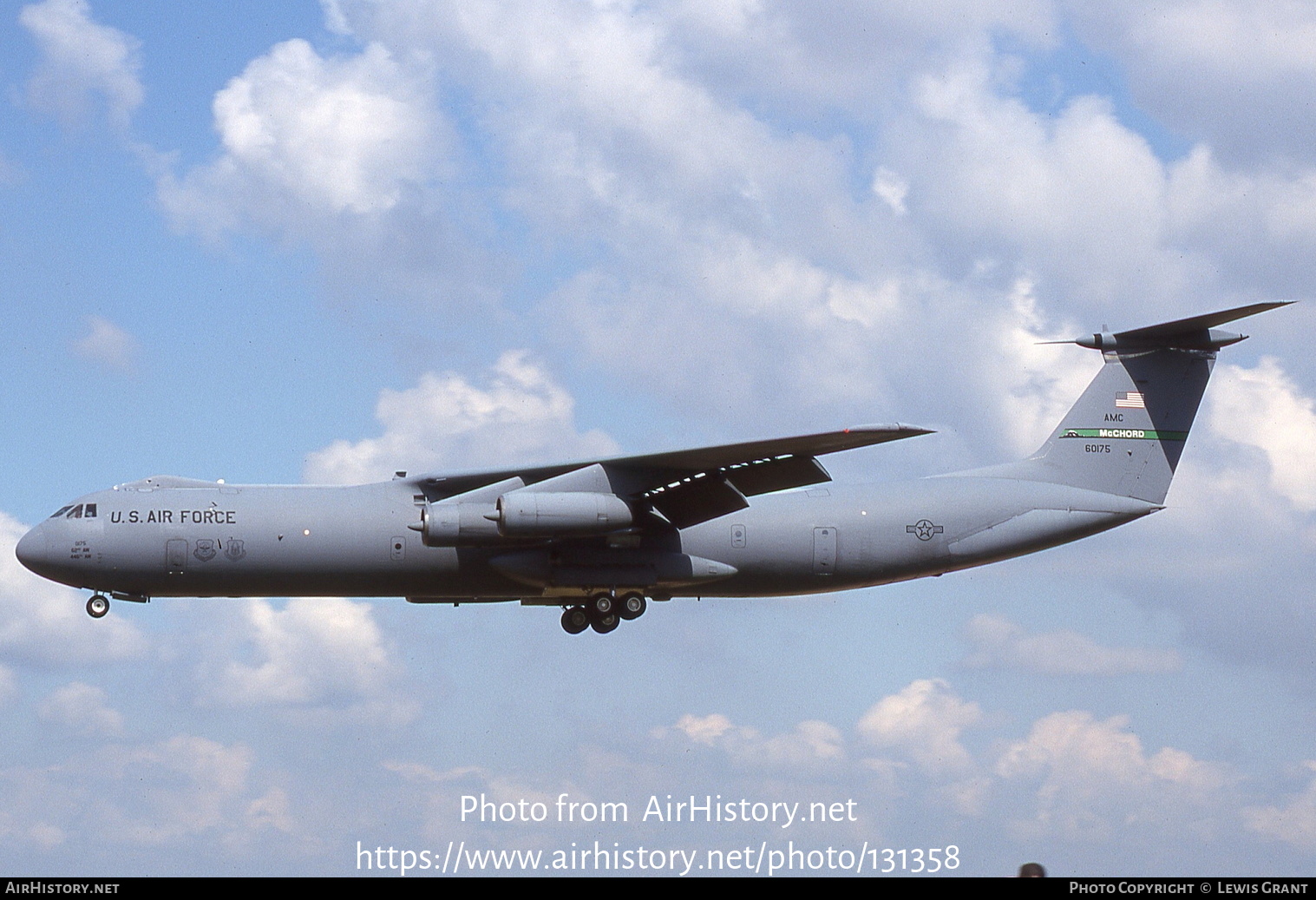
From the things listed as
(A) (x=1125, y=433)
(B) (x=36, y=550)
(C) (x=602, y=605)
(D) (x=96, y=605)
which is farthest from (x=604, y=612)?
(A) (x=1125, y=433)

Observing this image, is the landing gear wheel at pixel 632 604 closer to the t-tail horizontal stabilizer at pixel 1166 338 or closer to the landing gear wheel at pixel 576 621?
the landing gear wheel at pixel 576 621

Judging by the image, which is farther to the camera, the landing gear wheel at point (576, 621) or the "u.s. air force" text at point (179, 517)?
the landing gear wheel at point (576, 621)

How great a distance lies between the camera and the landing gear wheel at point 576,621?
25.5 m

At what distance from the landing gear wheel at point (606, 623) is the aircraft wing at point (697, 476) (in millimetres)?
1909

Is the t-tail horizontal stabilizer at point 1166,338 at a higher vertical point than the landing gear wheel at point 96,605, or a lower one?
higher

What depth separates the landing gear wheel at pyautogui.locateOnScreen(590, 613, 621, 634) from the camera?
2522 centimetres

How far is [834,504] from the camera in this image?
2505 centimetres

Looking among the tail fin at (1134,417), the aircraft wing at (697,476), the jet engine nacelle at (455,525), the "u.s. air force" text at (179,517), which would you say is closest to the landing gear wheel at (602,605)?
the aircraft wing at (697,476)

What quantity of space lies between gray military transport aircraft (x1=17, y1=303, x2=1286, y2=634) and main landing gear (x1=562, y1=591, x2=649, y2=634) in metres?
0.03

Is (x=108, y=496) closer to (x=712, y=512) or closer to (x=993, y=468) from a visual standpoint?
(x=712, y=512)

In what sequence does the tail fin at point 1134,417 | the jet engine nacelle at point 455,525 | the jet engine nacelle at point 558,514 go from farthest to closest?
the tail fin at point 1134,417, the jet engine nacelle at point 455,525, the jet engine nacelle at point 558,514

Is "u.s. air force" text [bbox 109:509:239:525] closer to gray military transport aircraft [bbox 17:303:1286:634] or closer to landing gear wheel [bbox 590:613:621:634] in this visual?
gray military transport aircraft [bbox 17:303:1286:634]

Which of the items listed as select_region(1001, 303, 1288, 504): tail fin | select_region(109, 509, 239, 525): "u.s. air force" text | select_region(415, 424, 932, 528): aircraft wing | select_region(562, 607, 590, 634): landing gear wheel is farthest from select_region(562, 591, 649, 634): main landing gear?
select_region(1001, 303, 1288, 504): tail fin
